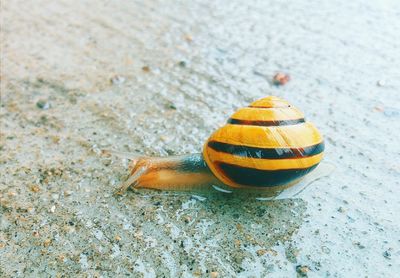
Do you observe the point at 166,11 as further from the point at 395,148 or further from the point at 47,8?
the point at 395,148

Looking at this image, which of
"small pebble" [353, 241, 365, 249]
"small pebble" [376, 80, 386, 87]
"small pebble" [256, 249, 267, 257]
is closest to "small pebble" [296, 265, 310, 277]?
"small pebble" [256, 249, 267, 257]

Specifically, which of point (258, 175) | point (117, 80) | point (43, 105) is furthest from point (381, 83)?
point (43, 105)

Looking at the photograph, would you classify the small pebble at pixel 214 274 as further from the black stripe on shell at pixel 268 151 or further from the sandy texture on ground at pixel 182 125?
the black stripe on shell at pixel 268 151

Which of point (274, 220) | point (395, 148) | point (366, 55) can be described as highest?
point (366, 55)

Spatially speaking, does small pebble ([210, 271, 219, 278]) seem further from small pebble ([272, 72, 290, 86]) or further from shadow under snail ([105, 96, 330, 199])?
small pebble ([272, 72, 290, 86])

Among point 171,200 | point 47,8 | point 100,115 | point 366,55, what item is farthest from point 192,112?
point 47,8

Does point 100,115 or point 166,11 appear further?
point 166,11

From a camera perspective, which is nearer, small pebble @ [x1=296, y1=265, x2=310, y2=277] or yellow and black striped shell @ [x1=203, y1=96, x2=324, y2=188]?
small pebble @ [x1=296, y1=265, x2=310, y2=277]

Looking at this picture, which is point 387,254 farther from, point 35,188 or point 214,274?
point 35,188
